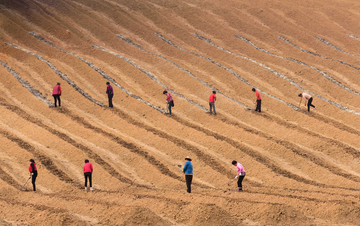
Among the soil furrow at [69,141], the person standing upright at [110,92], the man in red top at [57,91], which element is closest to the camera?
the soil furrow at [69,141]

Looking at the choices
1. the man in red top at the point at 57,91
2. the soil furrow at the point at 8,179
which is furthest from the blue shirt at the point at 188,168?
the man in red top at the point at 57,91

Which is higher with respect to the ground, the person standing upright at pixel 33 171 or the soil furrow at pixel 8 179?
the person standing upright at pixel 33 171

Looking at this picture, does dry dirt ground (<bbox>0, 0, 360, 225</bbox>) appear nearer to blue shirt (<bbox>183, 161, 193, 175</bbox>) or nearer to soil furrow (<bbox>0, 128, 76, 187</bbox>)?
soil furrow (<bbox>0, 128, 76, 187</bbox>)

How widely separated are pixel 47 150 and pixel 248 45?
2730cm

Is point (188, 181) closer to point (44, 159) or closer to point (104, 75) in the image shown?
point (44, 159)

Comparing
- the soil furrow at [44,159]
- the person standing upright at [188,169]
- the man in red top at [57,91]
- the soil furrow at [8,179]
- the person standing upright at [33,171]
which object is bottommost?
the soil furrow at [8,179]

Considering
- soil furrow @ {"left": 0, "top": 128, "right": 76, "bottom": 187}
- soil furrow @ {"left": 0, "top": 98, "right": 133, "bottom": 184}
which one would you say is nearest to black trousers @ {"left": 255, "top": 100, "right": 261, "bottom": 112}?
soil furrow @ {"left": 0, "top": 98, "right": 133, "bottom": 184}

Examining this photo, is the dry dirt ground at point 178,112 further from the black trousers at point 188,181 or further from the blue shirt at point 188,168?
the blue shirt at point 188,168

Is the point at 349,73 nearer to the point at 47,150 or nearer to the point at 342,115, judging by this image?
the point at 342,115

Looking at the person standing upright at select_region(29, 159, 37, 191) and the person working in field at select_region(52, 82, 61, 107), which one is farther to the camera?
the person working in field at select_region(52, 82, 61, 107)

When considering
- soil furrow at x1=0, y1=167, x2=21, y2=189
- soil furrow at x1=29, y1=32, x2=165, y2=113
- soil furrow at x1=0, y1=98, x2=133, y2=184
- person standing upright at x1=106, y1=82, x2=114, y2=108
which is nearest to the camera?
soil furrow at x1=0, y1=167, x2=21, y2=189

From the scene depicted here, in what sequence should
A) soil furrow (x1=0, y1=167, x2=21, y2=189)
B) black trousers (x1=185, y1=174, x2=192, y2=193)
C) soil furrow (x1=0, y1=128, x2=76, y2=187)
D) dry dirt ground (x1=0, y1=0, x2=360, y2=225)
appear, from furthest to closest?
1. soil furrow (x1=0, y1=128, x2=76, y2=187)
2. soil furrow (x1=0, y1=167, x2=21, y2=189)
3. black trousers (x1=185, y1=174, x2=192, y2=193)
4. dry dirt ground (x1=0, y1=0, x2=360, y2=225)

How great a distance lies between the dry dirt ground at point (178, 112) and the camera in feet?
69.9

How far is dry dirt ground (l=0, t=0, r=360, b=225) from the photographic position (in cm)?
2131
